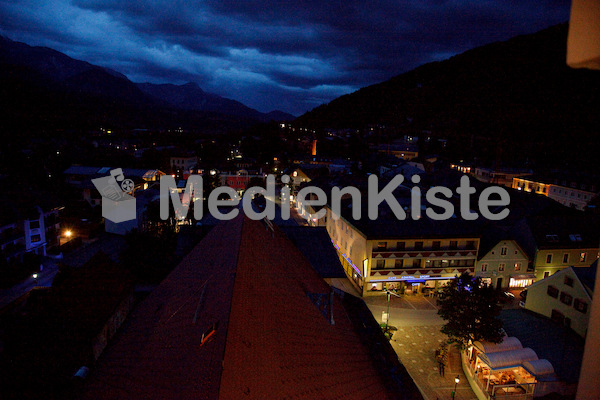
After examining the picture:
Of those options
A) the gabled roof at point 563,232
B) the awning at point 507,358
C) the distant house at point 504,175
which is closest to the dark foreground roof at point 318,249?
the awning at point 507,358

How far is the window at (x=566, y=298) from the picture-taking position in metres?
17.7

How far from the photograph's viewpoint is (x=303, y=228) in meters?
22.1

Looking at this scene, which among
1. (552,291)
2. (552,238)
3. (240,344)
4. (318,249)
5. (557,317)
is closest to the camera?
(240,344)

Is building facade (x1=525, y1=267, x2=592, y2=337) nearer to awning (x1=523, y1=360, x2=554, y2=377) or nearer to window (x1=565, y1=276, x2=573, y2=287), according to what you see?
window (x1=565, y1=276, x2=573, y2=287)

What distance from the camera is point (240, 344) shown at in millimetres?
7055

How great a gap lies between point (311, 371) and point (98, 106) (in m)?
190

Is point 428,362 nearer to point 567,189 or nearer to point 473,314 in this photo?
point 473,314

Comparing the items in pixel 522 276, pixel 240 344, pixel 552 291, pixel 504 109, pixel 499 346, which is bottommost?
pixel 522 276

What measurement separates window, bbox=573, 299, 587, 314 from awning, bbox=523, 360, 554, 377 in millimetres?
4004

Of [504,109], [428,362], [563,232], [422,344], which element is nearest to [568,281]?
[422,344]

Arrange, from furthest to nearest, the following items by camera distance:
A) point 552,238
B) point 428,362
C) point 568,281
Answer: point 552,238
point 568,281
point 428,362

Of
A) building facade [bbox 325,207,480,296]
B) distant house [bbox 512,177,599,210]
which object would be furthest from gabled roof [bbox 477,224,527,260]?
distant house [bbox 512,177,599,210]

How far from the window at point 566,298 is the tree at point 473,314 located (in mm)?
4272

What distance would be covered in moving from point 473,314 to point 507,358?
81.1 inches
